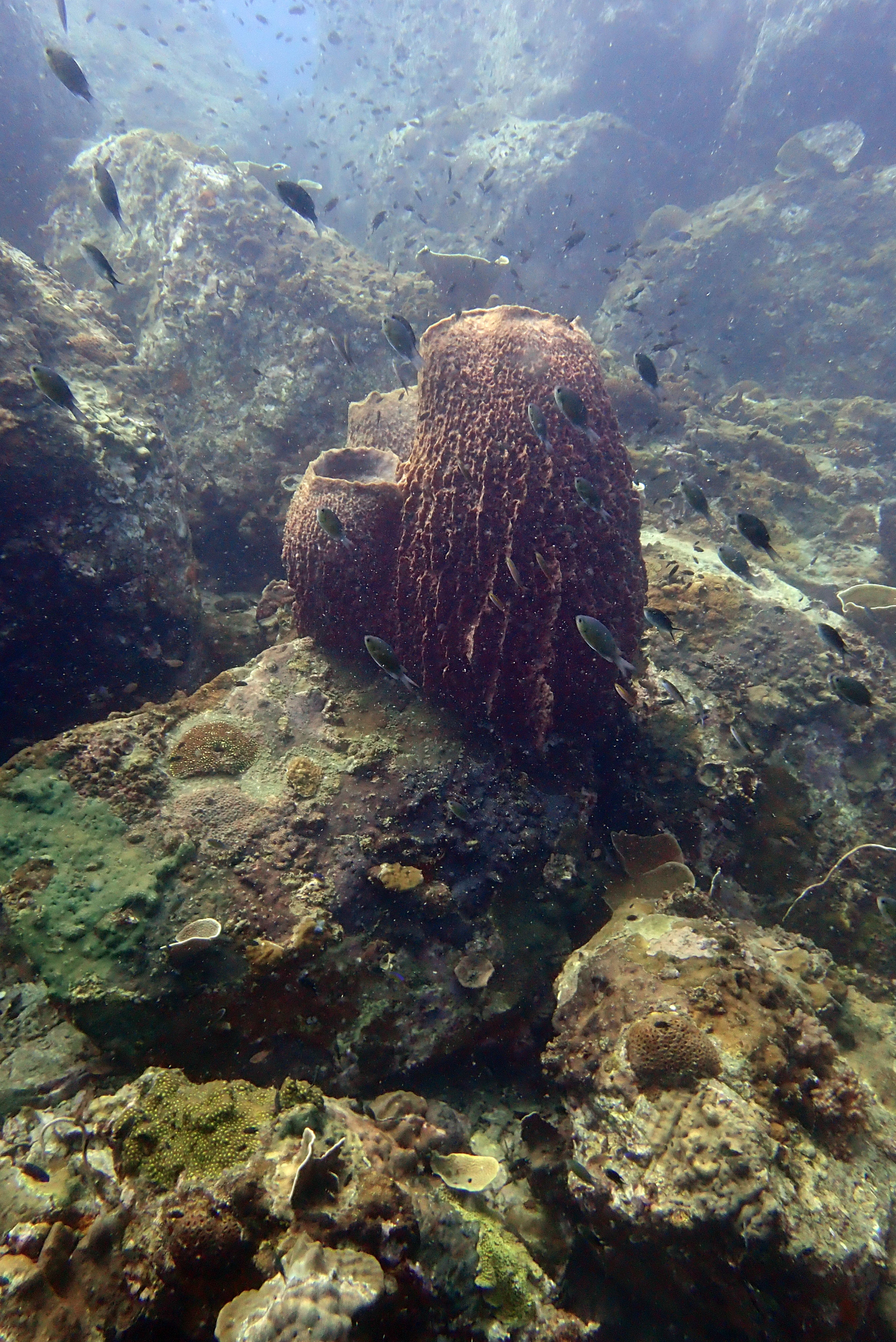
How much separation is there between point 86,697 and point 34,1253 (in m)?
3.65

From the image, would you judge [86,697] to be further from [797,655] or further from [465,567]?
[797,655]

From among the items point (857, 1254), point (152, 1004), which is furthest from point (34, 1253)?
point (857, 1254)

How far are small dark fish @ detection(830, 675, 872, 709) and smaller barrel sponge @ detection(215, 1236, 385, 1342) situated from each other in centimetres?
417

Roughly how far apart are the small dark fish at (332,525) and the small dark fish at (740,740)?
3.45 metres

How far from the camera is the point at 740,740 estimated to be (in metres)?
4.73

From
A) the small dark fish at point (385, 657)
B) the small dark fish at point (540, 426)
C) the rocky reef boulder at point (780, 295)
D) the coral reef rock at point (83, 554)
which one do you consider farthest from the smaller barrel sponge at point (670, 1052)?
the rocky reef boulder at point (780, 295)

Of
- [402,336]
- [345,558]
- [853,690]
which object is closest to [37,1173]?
[345,558]

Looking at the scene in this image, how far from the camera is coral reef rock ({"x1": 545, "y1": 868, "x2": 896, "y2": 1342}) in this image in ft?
7.68

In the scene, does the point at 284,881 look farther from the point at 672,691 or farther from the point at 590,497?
the point at 672,691

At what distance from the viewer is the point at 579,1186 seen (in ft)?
9.02

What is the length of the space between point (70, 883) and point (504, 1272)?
9.23ft

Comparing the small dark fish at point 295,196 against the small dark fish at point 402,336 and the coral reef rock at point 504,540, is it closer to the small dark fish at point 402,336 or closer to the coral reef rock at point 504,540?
the small dark fish at point 402,336

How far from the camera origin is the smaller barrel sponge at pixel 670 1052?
8.78 feet

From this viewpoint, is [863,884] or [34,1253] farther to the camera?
[863,884]
